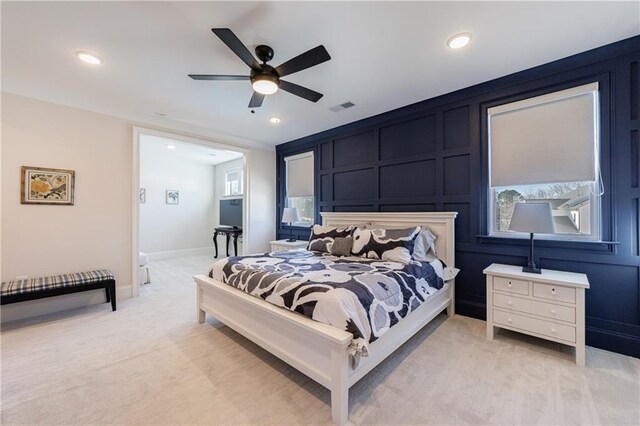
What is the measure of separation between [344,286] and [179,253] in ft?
22.0

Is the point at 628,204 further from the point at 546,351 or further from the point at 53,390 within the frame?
the point at 53,390

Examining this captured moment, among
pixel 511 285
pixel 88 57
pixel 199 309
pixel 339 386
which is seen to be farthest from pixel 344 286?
pixel 88 57

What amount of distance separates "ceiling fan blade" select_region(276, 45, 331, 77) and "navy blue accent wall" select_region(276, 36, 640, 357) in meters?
2.08

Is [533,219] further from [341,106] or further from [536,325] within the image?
[341,106]

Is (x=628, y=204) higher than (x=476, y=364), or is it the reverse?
(x=628, y=204)

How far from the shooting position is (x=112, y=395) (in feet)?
5.88

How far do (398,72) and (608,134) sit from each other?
1.99 meters

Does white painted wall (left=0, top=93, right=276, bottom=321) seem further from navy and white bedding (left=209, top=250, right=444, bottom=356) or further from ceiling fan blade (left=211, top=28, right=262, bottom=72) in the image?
ceiling fan blade (left=211, top=28, right=262, bottom=72)

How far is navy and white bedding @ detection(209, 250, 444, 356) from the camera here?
1.72 meters

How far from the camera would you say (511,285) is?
Result: 246 cm

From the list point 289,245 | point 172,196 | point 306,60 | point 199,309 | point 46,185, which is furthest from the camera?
point 172,196

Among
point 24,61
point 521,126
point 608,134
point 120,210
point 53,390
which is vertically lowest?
point 53,390

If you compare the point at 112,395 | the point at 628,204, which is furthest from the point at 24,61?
the point at 628,204

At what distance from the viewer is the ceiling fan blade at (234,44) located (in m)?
1.71
